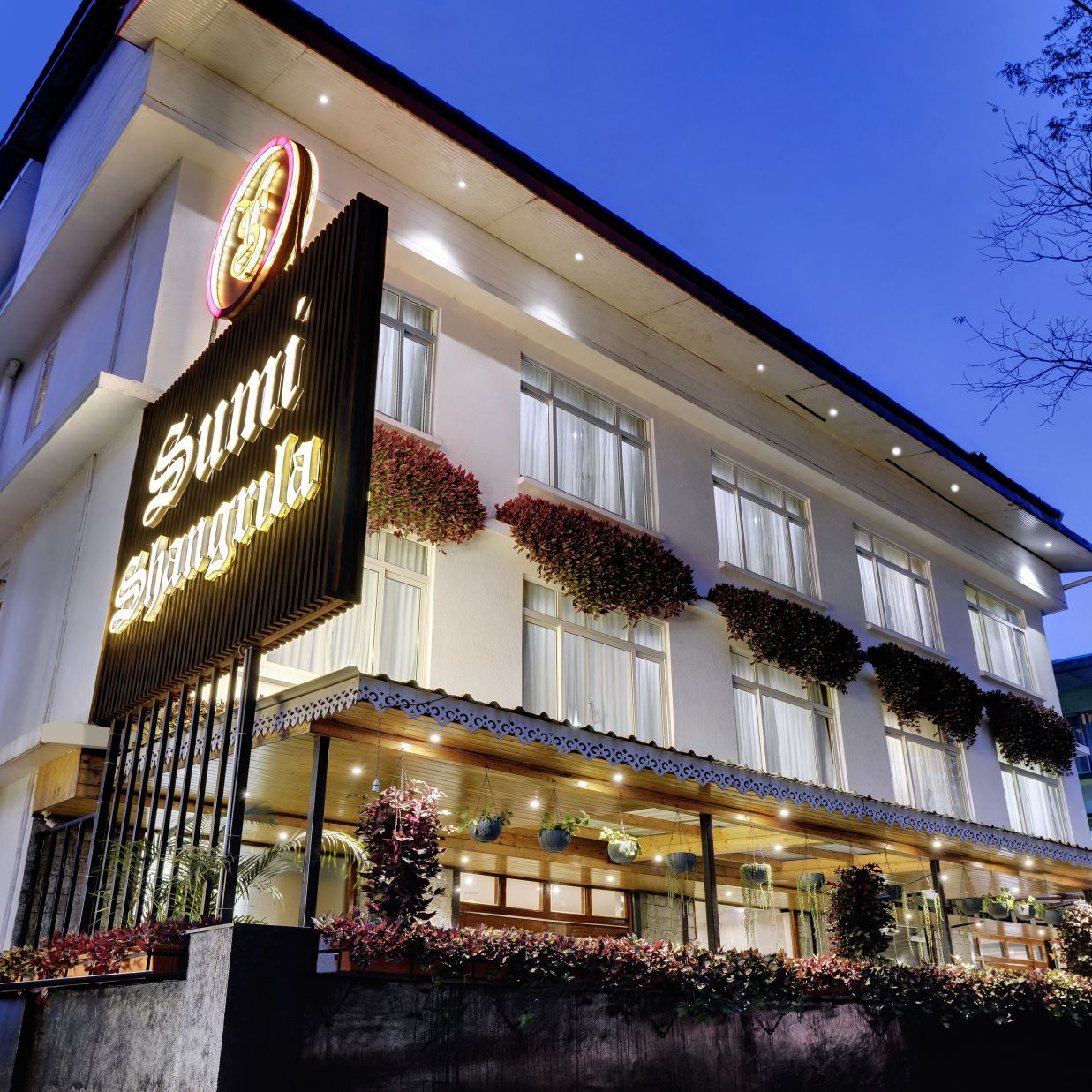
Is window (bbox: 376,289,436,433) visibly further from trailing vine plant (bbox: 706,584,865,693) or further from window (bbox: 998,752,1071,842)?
window (bbox: 998,752,1071,842)

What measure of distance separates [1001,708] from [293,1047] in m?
17.0

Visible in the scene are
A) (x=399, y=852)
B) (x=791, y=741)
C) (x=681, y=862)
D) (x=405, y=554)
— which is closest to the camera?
(x=399, y=852)

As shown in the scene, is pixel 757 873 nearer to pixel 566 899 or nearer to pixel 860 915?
pixel 860 915

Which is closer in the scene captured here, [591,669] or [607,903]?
[591,669]

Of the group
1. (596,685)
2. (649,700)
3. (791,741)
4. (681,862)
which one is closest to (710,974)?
(681,862)

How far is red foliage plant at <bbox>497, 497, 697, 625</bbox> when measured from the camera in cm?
1328

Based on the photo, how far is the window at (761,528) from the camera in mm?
16906

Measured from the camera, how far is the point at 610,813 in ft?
39.0

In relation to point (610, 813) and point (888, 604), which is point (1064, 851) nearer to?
point (888, 604)

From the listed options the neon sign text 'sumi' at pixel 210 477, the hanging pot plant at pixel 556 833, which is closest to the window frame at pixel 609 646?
the hanging pot plant at pixel 556 833

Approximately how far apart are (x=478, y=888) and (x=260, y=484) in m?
6.92

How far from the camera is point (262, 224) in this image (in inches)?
409

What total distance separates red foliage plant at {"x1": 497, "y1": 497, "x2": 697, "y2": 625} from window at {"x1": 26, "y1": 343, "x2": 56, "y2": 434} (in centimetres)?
665

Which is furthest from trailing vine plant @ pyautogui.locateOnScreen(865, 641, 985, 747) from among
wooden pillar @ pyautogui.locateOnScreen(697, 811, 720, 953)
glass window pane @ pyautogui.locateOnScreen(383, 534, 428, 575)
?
glass window pane @ pyautogui.locateOnScreen(383, 534, 428, 575)
